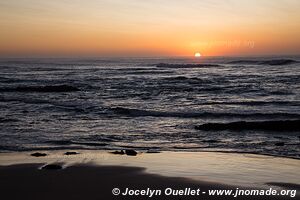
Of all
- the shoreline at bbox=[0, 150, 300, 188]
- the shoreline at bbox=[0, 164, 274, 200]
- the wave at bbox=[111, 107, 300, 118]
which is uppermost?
the shoreline at bbox=[0, 164, 274, 200]

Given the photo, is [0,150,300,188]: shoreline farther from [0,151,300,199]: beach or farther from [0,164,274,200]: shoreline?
[0,164,274,200]: shoreline

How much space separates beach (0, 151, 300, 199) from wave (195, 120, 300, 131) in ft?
16.0

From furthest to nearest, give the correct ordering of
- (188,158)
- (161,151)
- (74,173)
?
(161,151)
(188,158)
(74,173)

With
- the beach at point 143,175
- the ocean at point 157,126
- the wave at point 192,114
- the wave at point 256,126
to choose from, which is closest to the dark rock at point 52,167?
the beach at point 143,175

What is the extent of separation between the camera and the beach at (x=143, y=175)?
21.3ft

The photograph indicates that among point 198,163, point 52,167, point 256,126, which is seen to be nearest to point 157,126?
point 256,126

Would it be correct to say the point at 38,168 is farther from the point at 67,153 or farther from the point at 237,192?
the point at 237,192

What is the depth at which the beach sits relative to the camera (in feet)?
21.3

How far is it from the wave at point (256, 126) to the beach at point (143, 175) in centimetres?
488

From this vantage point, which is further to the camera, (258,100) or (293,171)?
(258,100)

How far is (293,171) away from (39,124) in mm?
10609

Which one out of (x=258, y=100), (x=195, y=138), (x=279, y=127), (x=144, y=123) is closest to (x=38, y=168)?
(x=195, y=138)

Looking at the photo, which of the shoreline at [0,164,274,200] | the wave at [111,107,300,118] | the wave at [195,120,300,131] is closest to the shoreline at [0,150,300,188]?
the shoreline at [0,164,274,200]

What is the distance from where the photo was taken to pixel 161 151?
10.7 meters
